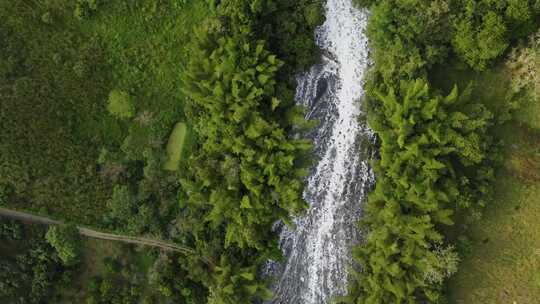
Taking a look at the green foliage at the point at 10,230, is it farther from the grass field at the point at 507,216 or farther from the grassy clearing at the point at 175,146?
the grass field at the point at 507,216

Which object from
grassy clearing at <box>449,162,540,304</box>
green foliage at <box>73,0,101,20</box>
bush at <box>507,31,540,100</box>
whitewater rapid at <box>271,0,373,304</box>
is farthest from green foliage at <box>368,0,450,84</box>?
green foliage at <box>73,0,101,20</box>

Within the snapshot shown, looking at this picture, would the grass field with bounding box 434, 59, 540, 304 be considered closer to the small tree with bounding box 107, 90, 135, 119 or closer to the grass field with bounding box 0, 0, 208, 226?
the grass field with bounding box 0, 0, 208, 226

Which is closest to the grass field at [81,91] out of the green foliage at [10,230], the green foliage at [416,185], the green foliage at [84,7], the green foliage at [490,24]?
the green foliage at [84,7]

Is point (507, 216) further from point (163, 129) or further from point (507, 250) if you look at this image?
point (163, 129)

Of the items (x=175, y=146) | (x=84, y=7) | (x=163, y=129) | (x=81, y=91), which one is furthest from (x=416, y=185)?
A: (x=84, y=7)

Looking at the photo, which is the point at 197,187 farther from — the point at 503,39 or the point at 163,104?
the point at 503,39

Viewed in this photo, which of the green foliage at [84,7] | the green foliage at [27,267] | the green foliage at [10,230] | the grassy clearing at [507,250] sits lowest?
the green foliage at [27,267]
